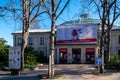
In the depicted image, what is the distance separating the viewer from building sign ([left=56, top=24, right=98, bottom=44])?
190 ft

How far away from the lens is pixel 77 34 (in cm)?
5900

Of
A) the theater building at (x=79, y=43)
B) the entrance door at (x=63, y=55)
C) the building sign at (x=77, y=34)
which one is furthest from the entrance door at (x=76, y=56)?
the building sign at (x=77, y=34)

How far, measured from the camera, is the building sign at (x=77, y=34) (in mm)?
57938

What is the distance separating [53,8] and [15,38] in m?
45.7

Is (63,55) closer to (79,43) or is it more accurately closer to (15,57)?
(79,43)

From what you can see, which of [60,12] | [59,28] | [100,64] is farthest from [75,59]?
[60,12]

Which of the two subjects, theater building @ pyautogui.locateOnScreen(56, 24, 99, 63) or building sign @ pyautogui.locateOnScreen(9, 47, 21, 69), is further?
theater building @ pyautogui.locateOnScreen(56, 24, 99, 63)

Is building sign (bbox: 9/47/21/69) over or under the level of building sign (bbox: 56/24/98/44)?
under

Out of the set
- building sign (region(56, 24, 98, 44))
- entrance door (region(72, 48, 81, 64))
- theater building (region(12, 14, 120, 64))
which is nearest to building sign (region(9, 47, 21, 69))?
theater building (region(12, 14, 120, 64))

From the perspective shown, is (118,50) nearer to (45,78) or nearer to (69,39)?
(69,39)

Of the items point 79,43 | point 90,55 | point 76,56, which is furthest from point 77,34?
point 90,55

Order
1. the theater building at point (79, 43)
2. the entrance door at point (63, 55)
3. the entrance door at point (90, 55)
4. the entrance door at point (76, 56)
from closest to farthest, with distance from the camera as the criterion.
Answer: the theater building at point (79, 43), the entrance door at point (90, 55), the entrance door at point (76, 56), the entrance door at point (63, 55)

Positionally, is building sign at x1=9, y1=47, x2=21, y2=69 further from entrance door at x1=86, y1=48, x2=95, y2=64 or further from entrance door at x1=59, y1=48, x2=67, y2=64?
entrance door at x1=59, y1=48, x2=67, y2=64

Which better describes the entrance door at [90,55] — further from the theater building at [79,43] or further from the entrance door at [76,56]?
the entrance door at [76,56]
